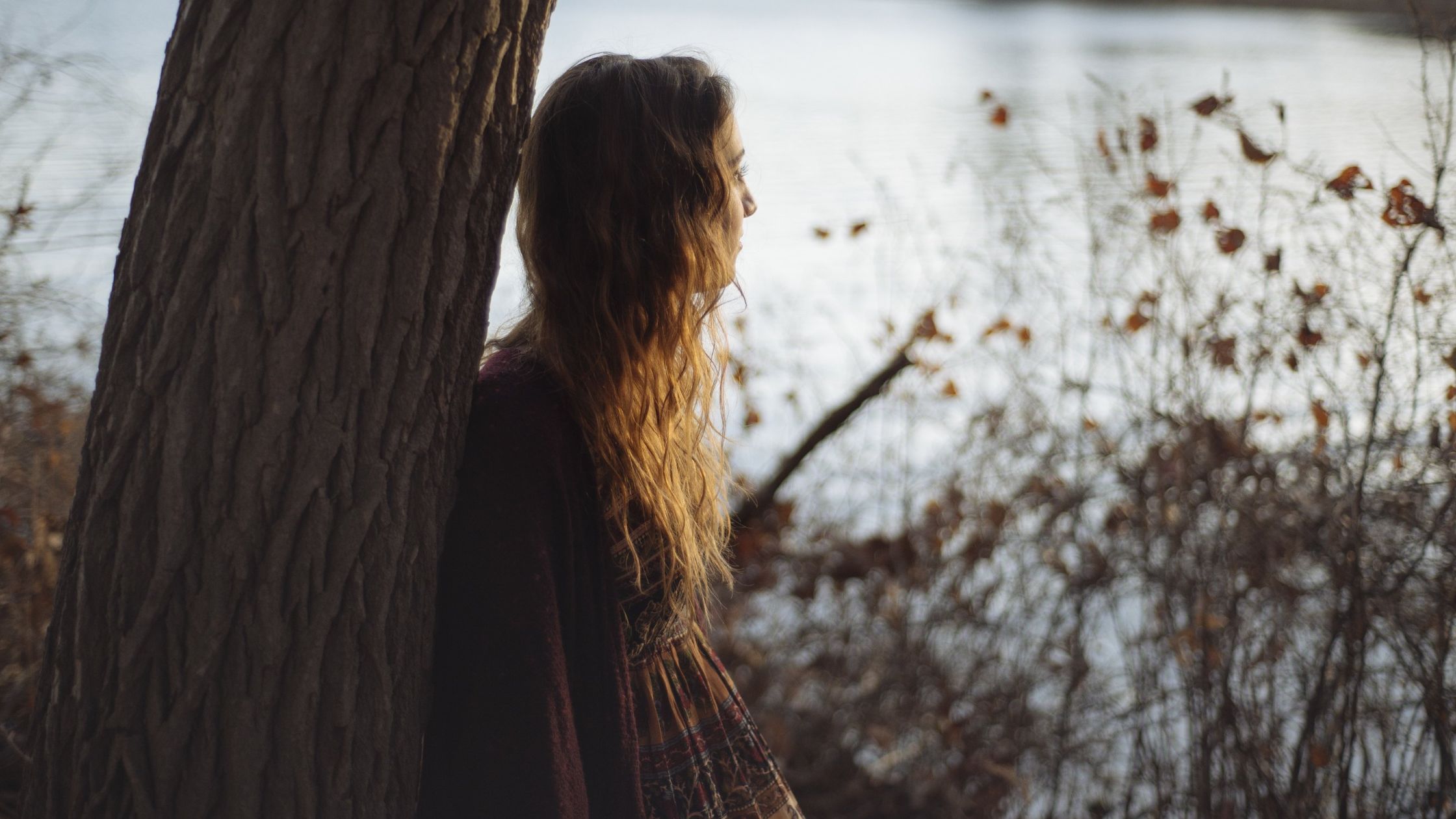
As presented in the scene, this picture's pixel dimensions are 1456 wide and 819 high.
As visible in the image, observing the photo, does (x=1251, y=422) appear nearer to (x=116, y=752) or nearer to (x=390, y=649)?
(x=390, y=649)

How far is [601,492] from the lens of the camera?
1519 millimetres

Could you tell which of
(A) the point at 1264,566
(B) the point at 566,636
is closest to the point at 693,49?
(B) the point at 566,636

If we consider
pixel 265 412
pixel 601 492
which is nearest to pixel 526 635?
pixel 601 492

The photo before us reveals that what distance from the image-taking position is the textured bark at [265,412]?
126 cm

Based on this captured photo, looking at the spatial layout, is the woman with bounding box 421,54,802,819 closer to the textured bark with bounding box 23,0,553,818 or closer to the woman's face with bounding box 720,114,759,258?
the woman's face with bounding box 720,114,759,258

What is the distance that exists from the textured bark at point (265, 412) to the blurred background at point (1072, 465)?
1.72ft

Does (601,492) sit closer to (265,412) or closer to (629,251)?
(629,251)

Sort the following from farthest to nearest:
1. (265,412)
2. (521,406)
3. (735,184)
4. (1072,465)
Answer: (1072,465)
(735,184)
(521,406)
(265,412)

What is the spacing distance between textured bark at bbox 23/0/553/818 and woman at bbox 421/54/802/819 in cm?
11

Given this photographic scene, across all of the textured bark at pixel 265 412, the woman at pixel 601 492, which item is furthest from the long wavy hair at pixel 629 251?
the textured bark at pixel 265 412

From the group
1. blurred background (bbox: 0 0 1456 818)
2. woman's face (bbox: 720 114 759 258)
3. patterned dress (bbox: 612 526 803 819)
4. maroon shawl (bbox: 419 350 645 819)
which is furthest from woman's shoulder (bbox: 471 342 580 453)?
blurred background (bbox: 0 0 1456 818)

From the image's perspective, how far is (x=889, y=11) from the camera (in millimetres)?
20578

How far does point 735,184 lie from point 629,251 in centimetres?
20

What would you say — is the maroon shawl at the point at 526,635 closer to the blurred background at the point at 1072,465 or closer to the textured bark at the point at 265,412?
the textured bark at the point at 265,412
